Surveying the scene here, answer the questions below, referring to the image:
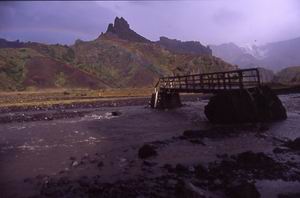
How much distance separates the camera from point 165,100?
50.2 metres

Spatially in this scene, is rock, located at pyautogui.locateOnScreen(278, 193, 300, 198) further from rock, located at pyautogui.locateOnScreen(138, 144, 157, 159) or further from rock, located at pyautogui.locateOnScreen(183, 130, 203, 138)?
rock, located at pyautogui.locateOnScreen(183, 130, 203, 138)

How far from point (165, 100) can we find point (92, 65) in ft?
293

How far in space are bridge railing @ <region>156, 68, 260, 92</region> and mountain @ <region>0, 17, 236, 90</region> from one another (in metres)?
62.8

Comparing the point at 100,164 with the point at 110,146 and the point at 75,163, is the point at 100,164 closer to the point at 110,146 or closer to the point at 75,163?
the point at 75,163

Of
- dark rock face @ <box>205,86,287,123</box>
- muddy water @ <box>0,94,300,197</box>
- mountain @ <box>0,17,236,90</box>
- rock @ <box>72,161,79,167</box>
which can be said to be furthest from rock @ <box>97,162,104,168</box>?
mountain @ <box>0,17,236,90</box>

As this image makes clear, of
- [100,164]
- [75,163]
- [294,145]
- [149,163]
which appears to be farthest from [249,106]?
[75,163]

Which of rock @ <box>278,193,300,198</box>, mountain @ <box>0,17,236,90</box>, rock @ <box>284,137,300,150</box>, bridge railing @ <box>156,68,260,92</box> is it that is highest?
mountain @ <box>0,17,236,90</box>

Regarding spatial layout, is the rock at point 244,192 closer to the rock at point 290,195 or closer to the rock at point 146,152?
the rock at point 290,195

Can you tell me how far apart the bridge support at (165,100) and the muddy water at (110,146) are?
1300cm

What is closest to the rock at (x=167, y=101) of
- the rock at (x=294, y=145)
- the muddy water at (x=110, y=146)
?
the muddy water at (x=110, y=146)

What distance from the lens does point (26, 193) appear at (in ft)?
50.0

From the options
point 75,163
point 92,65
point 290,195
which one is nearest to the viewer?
point 290,195

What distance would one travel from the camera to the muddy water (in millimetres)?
17719

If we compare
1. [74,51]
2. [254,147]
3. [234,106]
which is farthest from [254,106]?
[74,51]
